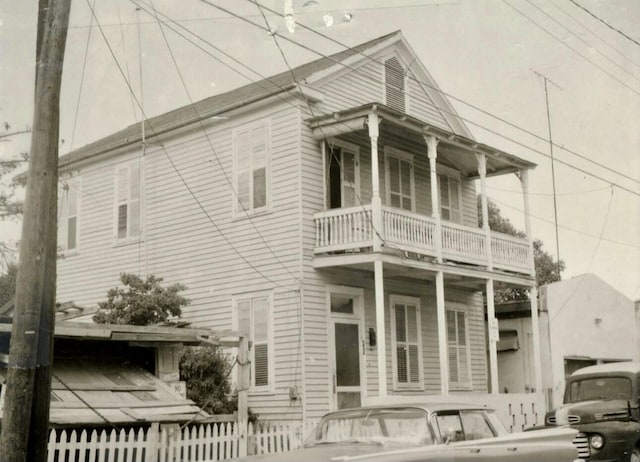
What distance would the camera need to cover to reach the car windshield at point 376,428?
7.99 metres

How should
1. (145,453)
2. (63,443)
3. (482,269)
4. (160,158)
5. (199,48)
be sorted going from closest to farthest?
(63,443)
(145,453)
(199,48)
(482,269)
(160,158)

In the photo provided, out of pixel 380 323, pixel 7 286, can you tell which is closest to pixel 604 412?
pixel 380 323

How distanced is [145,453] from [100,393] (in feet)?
3.95

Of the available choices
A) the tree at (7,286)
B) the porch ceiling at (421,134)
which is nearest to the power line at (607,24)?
the porch ceiling at (421,134)

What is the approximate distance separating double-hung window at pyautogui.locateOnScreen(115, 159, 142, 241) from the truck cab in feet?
38.5

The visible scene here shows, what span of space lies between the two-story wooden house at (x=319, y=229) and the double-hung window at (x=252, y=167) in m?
0.04

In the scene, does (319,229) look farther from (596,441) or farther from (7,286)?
(7,286)

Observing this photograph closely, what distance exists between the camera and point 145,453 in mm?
10859

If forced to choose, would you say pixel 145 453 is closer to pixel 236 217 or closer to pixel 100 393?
pixel 100 393

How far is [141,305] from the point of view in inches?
669

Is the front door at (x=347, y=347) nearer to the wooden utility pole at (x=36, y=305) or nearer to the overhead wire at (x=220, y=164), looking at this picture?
the overhead wire at (x=220, y=164)

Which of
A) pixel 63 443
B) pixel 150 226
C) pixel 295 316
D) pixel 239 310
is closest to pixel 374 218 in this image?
Answer: pixel 295 316

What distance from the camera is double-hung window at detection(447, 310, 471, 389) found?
21031 millimetres

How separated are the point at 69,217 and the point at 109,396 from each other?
12181 millimetres
